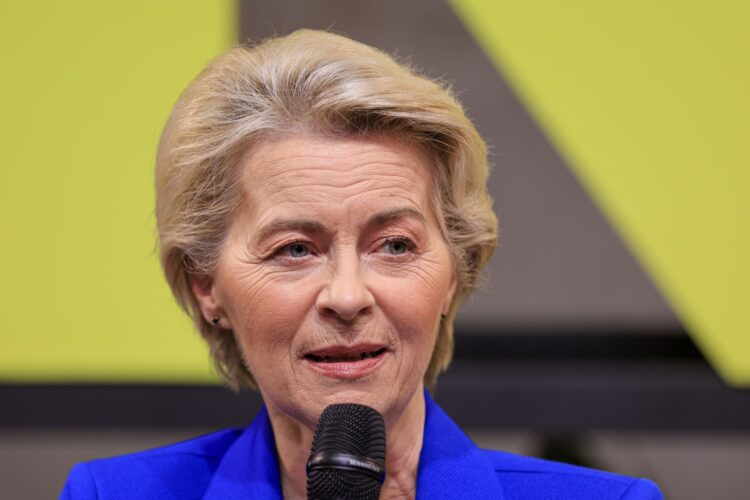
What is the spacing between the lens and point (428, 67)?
287 cm

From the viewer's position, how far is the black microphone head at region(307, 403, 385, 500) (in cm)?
114

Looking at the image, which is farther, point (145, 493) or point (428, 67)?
point (428, 67)

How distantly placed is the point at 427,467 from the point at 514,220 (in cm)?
131

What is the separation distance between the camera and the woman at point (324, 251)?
1534 millimetres

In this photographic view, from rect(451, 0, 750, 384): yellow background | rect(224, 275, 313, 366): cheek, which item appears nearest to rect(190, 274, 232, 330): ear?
rect(224, 275, 313, 366): cheek

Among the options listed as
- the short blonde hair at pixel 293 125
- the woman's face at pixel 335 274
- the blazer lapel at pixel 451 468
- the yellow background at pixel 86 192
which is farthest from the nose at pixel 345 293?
the yellow background at pixel 86 192

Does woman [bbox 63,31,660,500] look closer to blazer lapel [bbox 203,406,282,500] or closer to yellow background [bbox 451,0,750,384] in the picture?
blazer lapel [bbox 203,406,282,500]

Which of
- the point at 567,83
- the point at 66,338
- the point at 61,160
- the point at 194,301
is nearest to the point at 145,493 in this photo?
the point at 194,301

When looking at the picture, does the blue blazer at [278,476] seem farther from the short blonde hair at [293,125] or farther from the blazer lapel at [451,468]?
the short blonde hair at [293,125]

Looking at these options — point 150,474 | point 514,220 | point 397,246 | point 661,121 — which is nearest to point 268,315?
point 397,246

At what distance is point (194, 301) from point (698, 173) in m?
1.61

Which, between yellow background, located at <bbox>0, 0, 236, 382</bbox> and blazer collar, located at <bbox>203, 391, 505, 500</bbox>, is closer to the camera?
blazer collar, located at <bbox>203, 391, 505, 500</bbox>

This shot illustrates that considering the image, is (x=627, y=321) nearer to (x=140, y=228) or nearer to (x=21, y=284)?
(x=140, y=228)

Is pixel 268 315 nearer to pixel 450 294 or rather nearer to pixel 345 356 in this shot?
pixel 345 356
